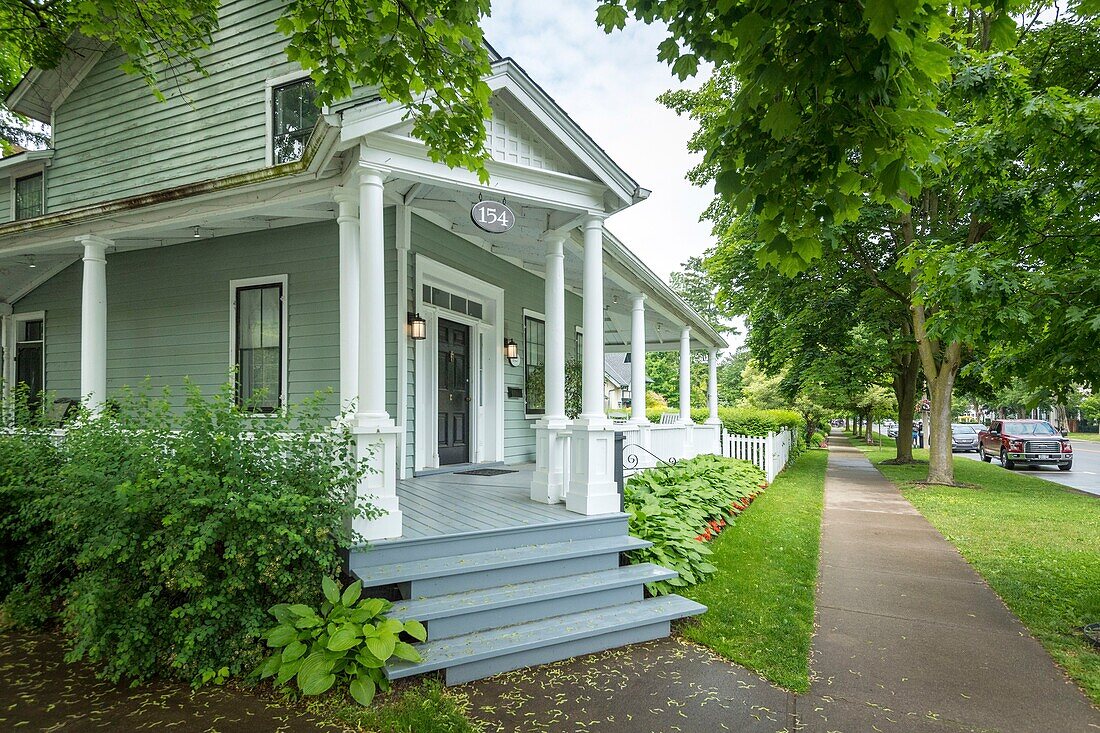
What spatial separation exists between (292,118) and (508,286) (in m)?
3.59

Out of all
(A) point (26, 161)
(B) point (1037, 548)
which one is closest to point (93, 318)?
(A) point (26, 161)

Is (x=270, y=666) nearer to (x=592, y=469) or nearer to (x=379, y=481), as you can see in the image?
(x=379, y=481)

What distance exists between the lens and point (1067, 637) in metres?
4.14

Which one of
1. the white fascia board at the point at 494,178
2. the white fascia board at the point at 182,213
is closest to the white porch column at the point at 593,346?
the white fascia board at the point at 494,178

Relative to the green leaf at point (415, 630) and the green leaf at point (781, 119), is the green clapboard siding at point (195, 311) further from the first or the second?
the green leaf at point (781, 119)

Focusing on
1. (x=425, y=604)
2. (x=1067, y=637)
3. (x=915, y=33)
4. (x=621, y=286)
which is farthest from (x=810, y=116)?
(x=621, y=286)

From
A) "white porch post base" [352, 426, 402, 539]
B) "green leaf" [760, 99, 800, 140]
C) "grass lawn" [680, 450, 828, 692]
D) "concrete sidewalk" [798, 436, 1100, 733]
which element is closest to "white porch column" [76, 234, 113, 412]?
"white porch post base" [352, 426, 402, 539]

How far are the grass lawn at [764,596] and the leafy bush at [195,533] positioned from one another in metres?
2.71

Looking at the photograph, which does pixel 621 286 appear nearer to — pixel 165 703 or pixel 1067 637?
pixel 1067 637

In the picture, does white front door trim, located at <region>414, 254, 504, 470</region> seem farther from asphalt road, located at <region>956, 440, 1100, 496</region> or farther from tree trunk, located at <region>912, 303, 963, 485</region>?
asphalt road, located at <region>956, 440, 1100, 496</region>

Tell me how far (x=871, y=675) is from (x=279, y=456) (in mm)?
4027

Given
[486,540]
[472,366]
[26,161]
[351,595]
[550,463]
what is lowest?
[351,595]

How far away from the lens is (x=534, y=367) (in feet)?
30.7

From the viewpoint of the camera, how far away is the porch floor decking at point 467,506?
4.51 metres
